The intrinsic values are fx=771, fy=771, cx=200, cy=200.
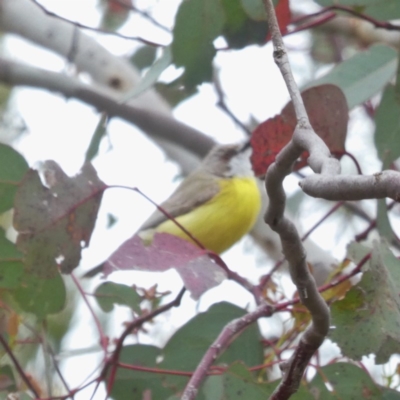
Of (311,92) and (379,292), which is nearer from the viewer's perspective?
(379,292)

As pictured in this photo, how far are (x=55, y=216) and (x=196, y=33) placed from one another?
0.50 meters

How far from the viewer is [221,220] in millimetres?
2836

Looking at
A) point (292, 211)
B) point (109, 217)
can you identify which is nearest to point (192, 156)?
point (292, 211)

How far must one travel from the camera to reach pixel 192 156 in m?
3.21

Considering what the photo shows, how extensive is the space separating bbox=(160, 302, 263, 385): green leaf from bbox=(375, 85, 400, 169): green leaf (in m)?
0.46

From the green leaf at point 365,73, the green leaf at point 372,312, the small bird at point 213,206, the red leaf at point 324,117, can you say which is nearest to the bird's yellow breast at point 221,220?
the small bird at point 213,206

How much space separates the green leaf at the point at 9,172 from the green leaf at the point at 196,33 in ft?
1.24

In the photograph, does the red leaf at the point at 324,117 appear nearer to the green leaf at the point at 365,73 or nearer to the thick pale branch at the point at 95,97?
the green leaf at the point at 365,73

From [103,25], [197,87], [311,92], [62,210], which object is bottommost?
[62,210]

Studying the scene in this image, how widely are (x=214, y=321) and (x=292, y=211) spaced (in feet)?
4.82

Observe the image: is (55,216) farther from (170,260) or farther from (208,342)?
(208,342)

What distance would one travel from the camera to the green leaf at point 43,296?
1.45 m

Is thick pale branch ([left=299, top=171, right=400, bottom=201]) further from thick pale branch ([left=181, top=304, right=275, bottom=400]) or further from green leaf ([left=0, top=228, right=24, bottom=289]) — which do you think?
green leaf ([left=0, top=228, right=24, bottom=289])

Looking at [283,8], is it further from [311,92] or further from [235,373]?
[235,373]
